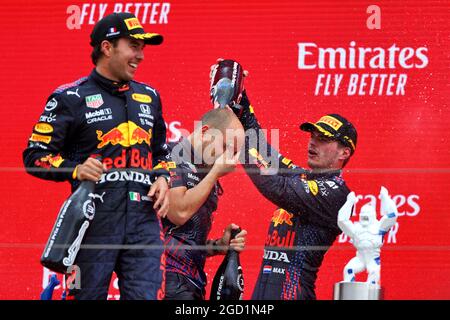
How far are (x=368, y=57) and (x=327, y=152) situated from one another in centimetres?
69

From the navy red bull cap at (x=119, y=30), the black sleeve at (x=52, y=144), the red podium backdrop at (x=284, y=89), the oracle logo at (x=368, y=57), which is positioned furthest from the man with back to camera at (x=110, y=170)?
the oracle logo at (x=368, y=57)

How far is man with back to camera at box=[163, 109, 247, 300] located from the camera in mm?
4008

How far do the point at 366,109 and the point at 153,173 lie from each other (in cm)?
152

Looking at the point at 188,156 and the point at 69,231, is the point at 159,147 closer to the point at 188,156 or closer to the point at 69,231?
the point at 188,156

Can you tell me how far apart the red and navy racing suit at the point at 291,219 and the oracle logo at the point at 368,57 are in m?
0.74

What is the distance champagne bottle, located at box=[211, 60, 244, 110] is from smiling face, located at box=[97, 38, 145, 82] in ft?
1.88

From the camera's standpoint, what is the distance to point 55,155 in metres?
3.62

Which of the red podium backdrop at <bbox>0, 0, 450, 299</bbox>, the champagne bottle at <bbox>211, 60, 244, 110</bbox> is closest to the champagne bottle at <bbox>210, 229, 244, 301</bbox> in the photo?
the champagne bottle at <bbox>211, 60, 244, 110</bbox>

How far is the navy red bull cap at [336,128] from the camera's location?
4426mm

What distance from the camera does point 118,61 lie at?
378cm

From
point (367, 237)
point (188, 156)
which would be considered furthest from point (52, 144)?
point (367, 237)

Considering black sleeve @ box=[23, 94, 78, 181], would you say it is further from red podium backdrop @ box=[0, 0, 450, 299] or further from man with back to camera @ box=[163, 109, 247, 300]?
red podium backdrop @ box=[0, 0, 450, 299]
